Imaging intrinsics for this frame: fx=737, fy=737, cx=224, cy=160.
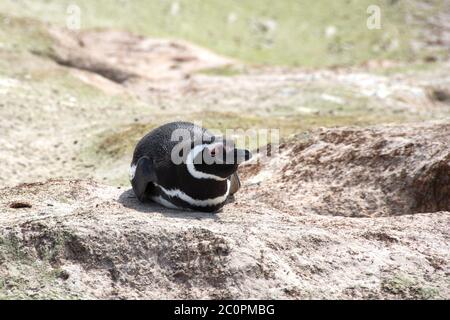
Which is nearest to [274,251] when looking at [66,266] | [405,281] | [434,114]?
[405,281]

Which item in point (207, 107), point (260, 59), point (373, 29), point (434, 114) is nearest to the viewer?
point (434, 114)

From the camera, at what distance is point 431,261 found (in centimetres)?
896

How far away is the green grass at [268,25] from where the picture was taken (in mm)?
38969

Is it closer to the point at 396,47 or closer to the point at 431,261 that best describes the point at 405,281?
the point at 431,261

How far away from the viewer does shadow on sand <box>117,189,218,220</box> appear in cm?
973

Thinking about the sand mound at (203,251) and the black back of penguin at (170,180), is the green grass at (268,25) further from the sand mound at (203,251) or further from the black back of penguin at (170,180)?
the sand mound at (203,251)

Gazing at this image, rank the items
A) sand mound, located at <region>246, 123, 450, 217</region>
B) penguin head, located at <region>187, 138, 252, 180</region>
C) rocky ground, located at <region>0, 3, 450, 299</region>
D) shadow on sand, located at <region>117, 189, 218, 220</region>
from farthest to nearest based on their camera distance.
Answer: sand mound, located at <region>246, 123, 450, 217</region>
shadow on sand, located at <region>117, 189, 218, 220</region>
penguin head, located at <region>187, 138, 252, 180</region>
rocky ground, located at <region>0, 3, 450, 299</region>

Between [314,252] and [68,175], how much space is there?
Answer: 965 centimetres

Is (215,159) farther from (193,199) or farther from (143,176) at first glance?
(143,176)

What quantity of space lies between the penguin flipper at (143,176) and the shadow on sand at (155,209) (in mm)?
163

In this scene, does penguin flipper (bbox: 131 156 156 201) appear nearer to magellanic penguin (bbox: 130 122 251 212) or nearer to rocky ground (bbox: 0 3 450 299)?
magellanic penguin (bbox: 130 122 251 212)

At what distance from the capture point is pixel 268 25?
42969 mm

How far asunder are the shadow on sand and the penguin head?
1.73 feet

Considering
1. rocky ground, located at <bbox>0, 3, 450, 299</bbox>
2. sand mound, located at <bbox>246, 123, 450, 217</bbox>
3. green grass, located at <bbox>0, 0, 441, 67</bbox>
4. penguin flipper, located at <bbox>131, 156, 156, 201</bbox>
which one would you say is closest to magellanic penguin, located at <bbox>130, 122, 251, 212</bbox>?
penguin flipper, located at <bbox>131, 156, 156, 201</bbox>
